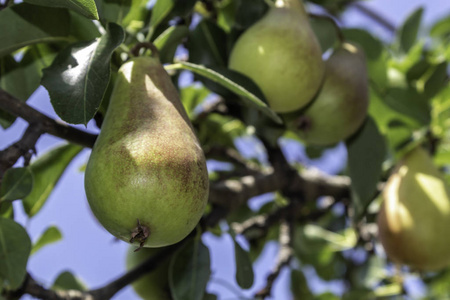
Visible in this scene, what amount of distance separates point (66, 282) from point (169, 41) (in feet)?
1.80

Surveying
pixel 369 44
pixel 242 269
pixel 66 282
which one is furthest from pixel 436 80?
pixel 66 282

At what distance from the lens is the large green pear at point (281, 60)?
2.76ft

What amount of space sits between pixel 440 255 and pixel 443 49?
565 mm

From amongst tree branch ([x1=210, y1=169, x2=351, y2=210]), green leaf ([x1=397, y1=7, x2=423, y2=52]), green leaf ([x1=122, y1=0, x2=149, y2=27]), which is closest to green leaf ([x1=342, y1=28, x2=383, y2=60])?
green leaf ([x1=397, y1=7, x2=423, y2=52])

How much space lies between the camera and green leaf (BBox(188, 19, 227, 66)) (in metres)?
1.02

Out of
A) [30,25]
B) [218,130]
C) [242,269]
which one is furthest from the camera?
[218,130]

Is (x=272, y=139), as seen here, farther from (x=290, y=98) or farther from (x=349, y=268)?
(x=349, y=268)

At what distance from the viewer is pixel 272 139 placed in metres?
1.13

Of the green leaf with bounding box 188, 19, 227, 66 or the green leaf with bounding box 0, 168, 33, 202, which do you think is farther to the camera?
the green leaf with bounding box 188, 19, 227, 66

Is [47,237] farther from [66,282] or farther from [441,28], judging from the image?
[441,28]

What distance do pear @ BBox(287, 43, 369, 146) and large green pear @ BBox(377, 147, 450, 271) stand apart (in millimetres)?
278

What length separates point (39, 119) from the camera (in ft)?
2.49

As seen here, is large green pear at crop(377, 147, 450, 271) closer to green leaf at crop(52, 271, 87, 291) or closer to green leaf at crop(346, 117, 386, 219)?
green leaf at crop(346, 117, 386, 219)

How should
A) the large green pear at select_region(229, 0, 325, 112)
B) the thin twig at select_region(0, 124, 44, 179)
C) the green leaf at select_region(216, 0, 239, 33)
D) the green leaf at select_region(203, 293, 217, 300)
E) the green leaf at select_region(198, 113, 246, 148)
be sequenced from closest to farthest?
the thin twig at select_region(0, 124, 44, 179) < the large green pear at select_region(229, 0, 325, 112) < the green leaf at select_region(203, 293, 217, 300) < the green leaf at select_region(216, 0, 239, 33) < the green leaf at select_region(198, 113, 246, 148)
